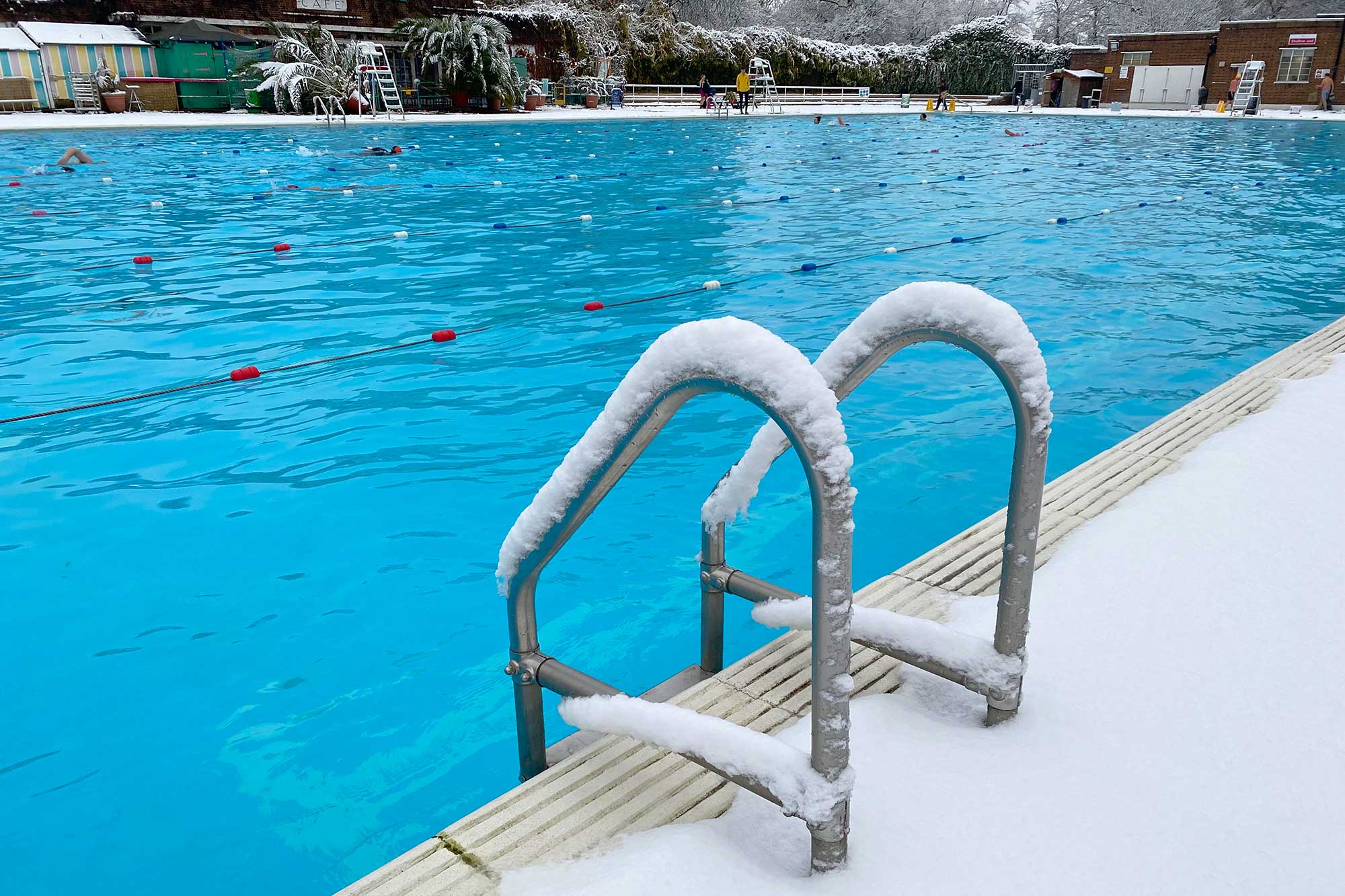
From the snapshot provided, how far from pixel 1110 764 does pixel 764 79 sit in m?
39.5

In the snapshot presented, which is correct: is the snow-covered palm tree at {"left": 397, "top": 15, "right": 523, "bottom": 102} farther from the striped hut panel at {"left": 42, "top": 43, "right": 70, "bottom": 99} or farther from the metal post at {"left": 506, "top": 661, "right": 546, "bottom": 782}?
the metal post at {"left": 506, "top": 661, "right": 546, "bottom": 782}

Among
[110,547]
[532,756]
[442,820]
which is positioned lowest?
[442,820]

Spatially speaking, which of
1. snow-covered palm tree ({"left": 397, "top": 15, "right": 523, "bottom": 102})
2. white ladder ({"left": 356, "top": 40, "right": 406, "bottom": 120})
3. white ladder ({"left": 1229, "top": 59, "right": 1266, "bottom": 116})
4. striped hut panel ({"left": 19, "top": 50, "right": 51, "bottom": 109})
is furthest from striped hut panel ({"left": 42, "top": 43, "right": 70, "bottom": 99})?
white ladder ({"left": 1229, "top": 59, "right": 1266, "bottom": 116})

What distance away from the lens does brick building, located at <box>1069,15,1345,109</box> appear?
102 feet

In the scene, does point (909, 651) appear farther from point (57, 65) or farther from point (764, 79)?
point (764, 79)

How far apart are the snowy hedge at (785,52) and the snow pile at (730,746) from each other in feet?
111

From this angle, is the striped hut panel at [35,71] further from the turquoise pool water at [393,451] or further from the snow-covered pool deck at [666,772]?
the snow-covered pool deck at [666,772]

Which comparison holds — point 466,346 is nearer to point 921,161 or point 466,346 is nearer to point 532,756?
point 532,756

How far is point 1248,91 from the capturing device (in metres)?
30.2

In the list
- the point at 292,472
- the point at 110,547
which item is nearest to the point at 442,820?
the point at 110,547

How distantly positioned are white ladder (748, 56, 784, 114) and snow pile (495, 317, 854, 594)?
37063mm

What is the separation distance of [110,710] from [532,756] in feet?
5.83

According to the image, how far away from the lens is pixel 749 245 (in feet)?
31.6

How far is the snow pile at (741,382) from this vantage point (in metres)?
1.22
